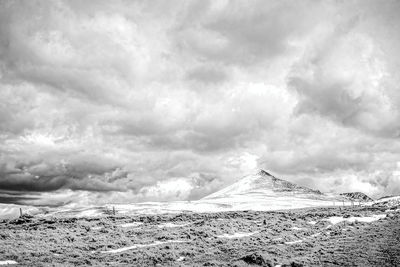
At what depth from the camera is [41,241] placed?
2648cm

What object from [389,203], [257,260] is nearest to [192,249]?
[257,260]

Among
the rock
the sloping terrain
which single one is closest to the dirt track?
the rock

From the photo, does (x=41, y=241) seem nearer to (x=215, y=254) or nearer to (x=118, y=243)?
(x=118, y=243)

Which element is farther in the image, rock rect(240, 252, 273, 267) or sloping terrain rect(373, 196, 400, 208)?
sloping terrain rect(373, 196, 400, 208)

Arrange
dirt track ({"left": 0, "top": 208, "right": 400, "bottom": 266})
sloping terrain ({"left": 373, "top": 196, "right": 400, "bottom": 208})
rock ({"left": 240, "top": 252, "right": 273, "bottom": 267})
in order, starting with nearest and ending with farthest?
rock ({"left": 240, "top": 252, "right": 273, "bottom": 267}) < dirt track ({"left": 0, "top": 208, "right": 400, "bottom": 266}) < sloping terrain ({"left": 373, "top": 196, "right": 400, "bottom": 208})

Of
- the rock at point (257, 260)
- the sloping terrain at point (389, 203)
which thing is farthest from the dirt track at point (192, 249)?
the sloping terrain at point (389, 203)

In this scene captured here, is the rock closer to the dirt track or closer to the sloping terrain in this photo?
the dirt track

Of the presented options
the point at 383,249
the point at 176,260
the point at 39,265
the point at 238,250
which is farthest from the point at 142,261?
the point at 383,249

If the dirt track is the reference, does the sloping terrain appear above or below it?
below

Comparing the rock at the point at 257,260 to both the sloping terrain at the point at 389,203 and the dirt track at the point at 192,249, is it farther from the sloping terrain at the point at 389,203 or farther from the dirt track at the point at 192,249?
the sloping terrain at the point at 389,203

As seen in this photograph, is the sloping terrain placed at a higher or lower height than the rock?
lower

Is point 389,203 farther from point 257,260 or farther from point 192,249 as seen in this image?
point 257,260

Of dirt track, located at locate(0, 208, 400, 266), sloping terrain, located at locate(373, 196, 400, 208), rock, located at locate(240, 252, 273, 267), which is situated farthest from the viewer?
sloping terrain, located at locate(373, 196, 400, 208)

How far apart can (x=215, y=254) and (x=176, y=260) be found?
149 inches
